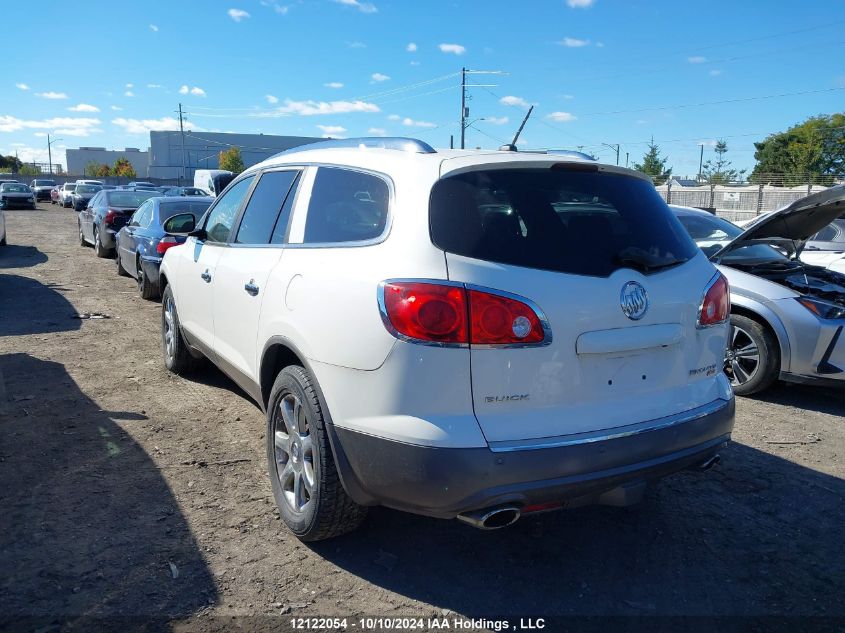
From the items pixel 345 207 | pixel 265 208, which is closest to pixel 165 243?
pixel 265 208

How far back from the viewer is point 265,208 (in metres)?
4.21

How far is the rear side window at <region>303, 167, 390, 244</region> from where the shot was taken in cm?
308

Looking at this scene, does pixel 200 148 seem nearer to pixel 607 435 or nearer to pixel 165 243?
pixel 165 243

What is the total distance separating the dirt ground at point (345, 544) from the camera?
291 centimetres

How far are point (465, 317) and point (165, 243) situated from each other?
755 cm

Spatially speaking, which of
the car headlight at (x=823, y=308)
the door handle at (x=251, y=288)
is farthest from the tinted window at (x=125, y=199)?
the car headlight at (x=823, y=308)

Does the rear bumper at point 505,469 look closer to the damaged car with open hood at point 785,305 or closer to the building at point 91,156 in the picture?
the damaged car with open hood at point 785,305

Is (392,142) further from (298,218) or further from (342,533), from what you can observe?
(342,533)

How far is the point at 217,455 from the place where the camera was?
444 cm

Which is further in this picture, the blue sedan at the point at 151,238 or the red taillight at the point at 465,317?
the blue sedan at the point at 151,238

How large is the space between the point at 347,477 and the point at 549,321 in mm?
1057

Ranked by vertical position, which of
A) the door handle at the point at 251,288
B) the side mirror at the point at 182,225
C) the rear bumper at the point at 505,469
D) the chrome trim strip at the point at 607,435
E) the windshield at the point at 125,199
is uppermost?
the windshield at the point at 125,199

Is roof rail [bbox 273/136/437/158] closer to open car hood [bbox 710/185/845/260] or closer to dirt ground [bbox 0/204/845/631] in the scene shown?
dirt ground [bbox 0/204/845/631]

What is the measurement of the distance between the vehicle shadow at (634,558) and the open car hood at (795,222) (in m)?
2.42
